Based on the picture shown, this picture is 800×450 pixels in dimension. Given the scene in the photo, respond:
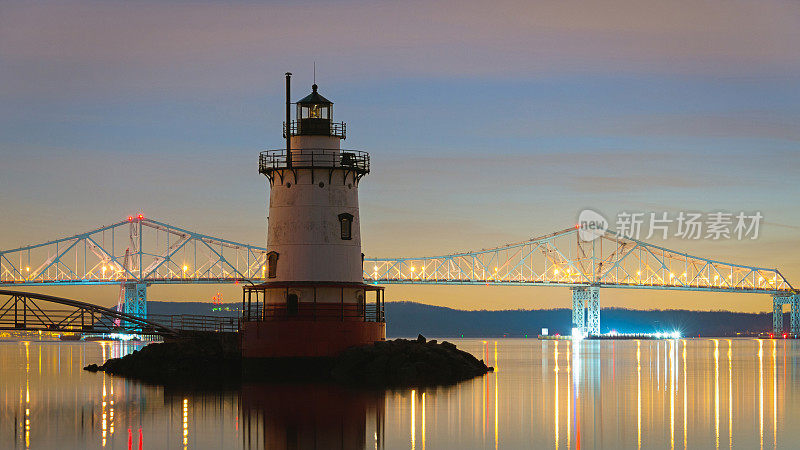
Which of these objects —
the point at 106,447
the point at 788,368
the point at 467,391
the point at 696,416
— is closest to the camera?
the point at 106,447

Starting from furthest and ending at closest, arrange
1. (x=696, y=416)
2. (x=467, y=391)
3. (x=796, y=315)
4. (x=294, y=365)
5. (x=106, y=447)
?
(x=796, y=315) → (x=294, y=365) → (x=467, y=391) → (x=696, y=416) → (x=106, y=447)

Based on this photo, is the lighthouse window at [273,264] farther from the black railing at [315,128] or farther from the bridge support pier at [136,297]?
the bridge support pier at [136,297]

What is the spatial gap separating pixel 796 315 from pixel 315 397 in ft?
458

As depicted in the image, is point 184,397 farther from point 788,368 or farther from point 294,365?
point 788,368

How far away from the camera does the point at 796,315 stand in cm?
15438

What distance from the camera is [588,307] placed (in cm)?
13838

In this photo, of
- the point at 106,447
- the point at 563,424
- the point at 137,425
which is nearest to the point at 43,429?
the point at 137,425

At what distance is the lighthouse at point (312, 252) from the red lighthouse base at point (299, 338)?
3 cm

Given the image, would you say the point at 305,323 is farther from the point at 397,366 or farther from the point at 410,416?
the point at 410,416

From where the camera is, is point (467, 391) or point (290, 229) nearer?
point (467, 391)

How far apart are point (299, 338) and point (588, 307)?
111m

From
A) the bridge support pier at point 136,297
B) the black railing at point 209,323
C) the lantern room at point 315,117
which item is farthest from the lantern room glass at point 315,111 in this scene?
the bridge support pier at point 136,297

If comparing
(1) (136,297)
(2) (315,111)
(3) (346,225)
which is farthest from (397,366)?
(1) (136,297)

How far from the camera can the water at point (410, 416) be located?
1850 centimetres
